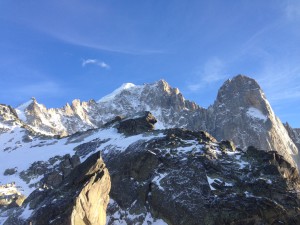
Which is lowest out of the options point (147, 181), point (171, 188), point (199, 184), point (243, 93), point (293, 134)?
point (199, 184)

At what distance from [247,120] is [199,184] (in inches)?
4173

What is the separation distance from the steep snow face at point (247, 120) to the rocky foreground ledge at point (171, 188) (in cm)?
8251

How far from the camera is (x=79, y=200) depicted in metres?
43.1

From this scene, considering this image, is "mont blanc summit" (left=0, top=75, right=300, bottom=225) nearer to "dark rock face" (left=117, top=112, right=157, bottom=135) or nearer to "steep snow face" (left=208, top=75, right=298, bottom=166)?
"dark rock face" (left=117, top=112, right=157, bottom=135)

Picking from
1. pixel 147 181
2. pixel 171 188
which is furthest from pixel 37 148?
pixel 171 188

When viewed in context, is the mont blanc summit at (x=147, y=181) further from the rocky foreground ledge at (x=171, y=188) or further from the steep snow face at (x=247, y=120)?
the steep snow face at (x=247, y=120)

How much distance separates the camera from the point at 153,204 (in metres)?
60.2

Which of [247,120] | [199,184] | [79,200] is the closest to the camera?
[79,200]

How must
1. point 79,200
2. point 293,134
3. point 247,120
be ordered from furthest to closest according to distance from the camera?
1. point 293,134
2. point 247,120
3. point 79,200

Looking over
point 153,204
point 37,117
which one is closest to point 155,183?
point 153,204

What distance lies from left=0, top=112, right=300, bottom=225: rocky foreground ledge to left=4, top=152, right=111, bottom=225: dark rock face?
3.8 inches

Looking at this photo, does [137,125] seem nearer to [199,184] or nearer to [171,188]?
[171,188]

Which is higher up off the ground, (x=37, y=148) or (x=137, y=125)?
(x=37, y=148)

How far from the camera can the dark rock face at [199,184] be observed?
5256cm
